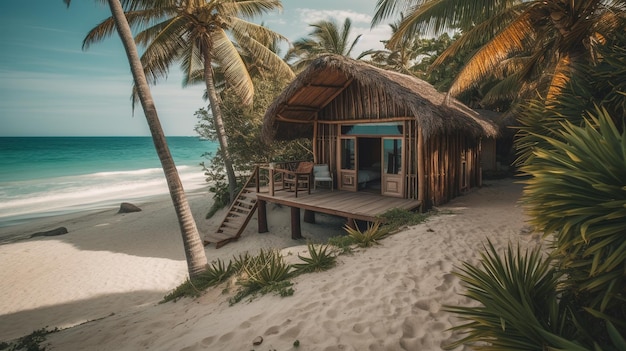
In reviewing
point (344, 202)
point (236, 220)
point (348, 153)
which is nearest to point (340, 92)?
point (348, 153)

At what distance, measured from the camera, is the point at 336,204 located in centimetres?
824

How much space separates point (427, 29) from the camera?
20.5 ft

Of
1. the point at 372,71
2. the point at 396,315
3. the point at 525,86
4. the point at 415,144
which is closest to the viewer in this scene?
the point at 396,315

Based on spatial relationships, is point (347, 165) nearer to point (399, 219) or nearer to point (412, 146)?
point (412, 146)

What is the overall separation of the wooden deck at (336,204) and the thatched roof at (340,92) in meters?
2.08

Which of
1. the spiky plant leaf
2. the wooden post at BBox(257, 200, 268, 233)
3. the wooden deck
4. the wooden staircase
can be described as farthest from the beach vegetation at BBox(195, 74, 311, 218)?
the spiky plant leaf

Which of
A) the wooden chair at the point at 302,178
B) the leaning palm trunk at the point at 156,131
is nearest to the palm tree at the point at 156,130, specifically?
the leaning palm trunk at the point at 156,131

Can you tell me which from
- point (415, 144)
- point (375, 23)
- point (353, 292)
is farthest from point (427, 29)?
point (353, 292)

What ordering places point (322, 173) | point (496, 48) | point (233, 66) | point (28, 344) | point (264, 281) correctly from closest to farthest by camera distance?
point (28, 344) < point (264, 281) < point (496, 48) < point (322, 173) < point (233, 66)

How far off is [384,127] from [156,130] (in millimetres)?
6081

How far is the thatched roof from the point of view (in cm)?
727

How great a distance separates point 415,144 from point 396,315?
19.4 ft

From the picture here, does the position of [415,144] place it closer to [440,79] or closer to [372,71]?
[372,71]

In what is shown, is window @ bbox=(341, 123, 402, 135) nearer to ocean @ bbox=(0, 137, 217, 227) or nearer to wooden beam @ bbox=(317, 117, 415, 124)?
wooden beam @ bbox=(317, 117, 415, 124)
